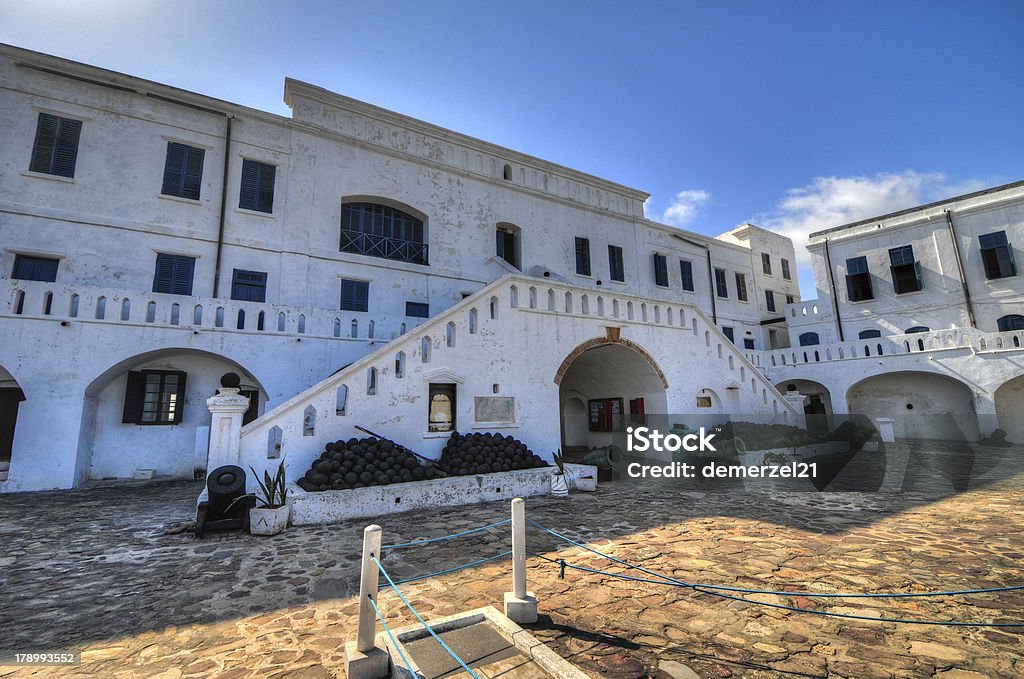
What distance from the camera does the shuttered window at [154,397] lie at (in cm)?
1236

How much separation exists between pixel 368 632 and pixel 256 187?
15869 mm

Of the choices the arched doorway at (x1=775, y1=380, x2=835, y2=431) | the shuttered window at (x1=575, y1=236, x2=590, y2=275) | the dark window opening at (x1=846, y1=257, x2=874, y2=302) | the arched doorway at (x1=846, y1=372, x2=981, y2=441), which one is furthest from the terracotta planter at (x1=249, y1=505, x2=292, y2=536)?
the dark window opening at (x1=846, y1=257, x2=874, y2=302)

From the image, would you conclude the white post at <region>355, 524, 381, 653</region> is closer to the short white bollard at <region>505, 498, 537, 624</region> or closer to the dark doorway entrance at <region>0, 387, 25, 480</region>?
the short white bollard at <region>505, 498, 537, 624</region>

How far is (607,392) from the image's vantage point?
16.0 m

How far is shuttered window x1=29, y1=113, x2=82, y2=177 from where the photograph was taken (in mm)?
12695

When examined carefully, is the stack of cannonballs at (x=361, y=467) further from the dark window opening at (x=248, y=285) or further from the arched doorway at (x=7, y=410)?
the arched doorway at (x=7, y=410)

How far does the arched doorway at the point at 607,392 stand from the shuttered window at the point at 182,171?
43.4 ft

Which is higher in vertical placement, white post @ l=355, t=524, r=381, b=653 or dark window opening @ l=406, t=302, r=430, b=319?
dark window opening @ l=406, t=302, r=430, b=319

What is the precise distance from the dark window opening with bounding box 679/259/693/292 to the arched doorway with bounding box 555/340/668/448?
11189mm

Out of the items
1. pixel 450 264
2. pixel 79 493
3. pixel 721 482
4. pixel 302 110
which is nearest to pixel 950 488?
pixel 721 482

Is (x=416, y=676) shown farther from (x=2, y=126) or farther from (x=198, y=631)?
(x=2, y=126)

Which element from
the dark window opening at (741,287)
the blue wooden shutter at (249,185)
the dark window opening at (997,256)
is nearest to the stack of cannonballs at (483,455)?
the blue wooden shutter at (249,185)

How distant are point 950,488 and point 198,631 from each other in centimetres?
1434

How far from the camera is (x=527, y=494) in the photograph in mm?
9984
